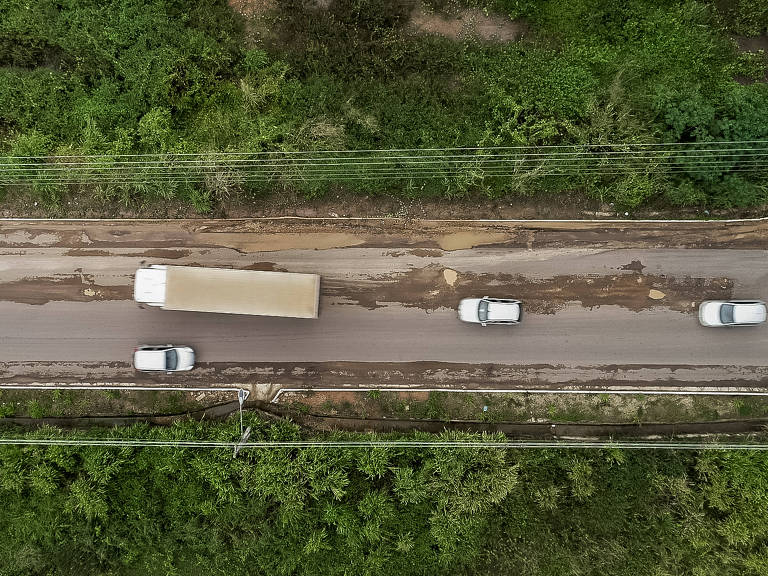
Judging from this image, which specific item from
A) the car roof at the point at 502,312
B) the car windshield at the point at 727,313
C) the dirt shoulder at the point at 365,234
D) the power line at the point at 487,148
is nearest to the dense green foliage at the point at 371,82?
the power line at the point at 487,148

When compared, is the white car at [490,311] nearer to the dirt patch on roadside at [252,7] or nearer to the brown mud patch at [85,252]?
the dirt patch on roadside at [252,7]

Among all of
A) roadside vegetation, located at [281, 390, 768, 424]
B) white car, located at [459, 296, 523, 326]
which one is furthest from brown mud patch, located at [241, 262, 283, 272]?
white car, located at [459, 296, 523, 326]

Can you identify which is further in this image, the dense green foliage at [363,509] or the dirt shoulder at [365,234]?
the dirt shoulder at [365,234]

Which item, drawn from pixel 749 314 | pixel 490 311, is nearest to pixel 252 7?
pixel 490 311

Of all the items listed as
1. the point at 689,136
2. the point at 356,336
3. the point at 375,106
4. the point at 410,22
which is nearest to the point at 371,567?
the point at 356,336

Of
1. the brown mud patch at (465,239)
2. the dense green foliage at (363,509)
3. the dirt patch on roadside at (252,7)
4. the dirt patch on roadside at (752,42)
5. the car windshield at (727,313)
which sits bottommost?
the dense green foliage at (363,509)

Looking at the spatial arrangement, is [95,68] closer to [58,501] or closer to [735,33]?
[58,501]

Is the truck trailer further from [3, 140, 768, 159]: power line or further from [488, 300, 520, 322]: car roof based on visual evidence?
[488, 300, 520, 322]: car roof
